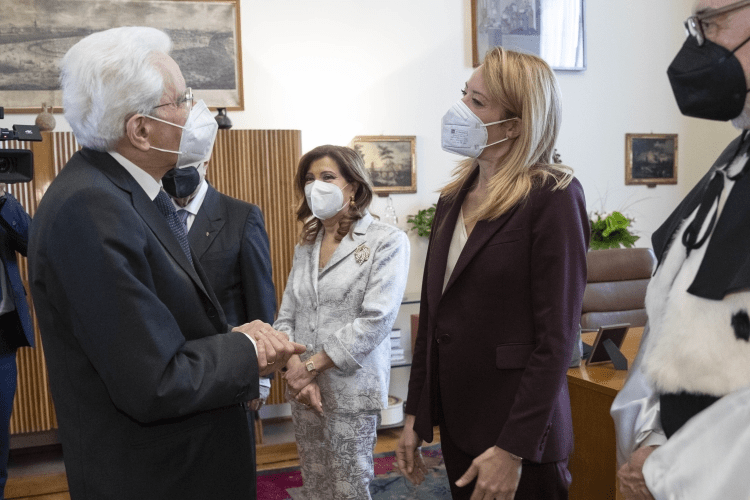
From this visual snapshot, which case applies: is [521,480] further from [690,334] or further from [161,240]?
[161,240]

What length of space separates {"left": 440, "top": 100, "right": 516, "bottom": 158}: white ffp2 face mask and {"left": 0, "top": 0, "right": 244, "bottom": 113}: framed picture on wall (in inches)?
137

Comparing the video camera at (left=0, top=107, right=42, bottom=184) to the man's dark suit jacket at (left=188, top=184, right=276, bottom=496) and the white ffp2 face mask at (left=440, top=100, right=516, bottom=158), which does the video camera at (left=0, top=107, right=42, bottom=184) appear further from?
the white ffp2 face mask at (left=440, top=100, right=516, bottom=158)

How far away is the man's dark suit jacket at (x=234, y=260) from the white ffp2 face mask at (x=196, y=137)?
0.82 m

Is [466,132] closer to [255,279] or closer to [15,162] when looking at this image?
[255,279]

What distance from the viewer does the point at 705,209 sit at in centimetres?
115

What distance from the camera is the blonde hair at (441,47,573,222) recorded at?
5.34 ft

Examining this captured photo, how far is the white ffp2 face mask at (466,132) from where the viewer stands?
1.78m

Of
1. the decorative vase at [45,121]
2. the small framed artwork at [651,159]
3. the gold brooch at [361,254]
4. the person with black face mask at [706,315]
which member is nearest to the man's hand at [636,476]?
the person with black face mask at [706,315]

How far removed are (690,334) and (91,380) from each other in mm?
1140

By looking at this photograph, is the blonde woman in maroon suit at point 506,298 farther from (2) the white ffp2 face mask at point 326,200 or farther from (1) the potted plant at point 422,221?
→ (1) the potted plant at point 422,221

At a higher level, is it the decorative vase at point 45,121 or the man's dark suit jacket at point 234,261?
the decorative vase at point 45,121

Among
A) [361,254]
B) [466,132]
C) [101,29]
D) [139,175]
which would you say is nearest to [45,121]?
[101,29]

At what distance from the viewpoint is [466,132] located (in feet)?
5.95

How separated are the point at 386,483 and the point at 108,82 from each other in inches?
118
